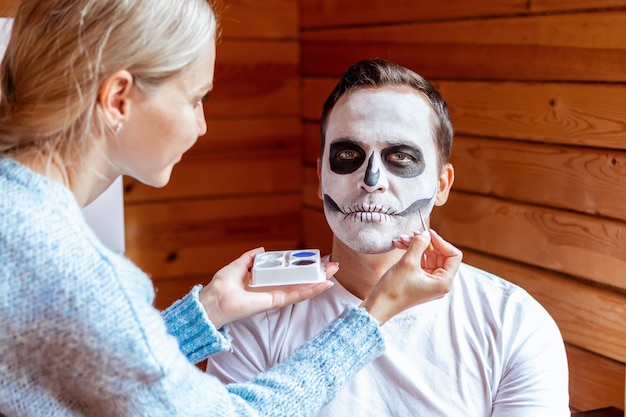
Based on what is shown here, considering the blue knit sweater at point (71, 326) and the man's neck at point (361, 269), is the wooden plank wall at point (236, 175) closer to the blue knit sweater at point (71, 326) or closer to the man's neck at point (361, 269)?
the man's neck at point (361, 269)

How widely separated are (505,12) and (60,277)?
1.49 m

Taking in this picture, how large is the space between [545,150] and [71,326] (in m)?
1.38

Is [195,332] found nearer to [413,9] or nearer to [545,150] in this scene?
[545,150]

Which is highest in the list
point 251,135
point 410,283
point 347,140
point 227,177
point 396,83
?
point 396,83

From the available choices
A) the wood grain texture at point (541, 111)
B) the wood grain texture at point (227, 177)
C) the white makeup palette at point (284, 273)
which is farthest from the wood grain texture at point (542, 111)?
the wood grain texture at point (227, 177)

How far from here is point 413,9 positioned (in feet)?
8.42

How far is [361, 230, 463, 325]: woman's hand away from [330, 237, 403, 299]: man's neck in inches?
8.5

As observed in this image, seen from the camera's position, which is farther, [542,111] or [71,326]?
[542,111]

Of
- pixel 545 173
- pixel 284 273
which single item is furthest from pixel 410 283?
pixel 545 173

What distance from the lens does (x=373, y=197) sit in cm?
171

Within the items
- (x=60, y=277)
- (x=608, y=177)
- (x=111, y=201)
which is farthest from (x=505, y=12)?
(x=60, y=277)

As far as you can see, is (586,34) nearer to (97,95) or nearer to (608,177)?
(608,177)

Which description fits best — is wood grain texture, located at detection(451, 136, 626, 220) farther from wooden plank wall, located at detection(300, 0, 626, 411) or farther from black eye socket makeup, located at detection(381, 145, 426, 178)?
black eye socket makeup, located at detection(381, 145, 426, 178)

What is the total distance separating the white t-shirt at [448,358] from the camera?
1.58 meters
